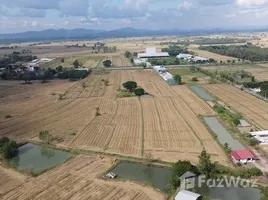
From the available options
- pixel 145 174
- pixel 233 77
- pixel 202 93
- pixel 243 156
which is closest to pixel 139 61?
pixel 233 77

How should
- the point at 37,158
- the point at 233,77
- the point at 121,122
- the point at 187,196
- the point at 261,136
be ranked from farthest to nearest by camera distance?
the point at 233,77
the point at 121,122
the point at 261,136
the point at 37,158
the point at 187,196

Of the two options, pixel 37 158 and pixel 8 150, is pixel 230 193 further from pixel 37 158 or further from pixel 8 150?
pixel 8 150

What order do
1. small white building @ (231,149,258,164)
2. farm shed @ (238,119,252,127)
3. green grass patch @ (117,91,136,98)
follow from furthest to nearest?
green grass patch @ (117,91,136,98)
farm shed @ (238,119,252,127)
small white building @ (231,149,258,164)

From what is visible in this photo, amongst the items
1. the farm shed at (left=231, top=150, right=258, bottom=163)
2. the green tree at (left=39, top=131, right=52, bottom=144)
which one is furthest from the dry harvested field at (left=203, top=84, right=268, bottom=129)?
the green tree at (left=39, top=131, right=52, bottom=144)

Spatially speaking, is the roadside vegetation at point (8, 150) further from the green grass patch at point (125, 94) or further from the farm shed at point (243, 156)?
the green grass patch at point (125, 94)

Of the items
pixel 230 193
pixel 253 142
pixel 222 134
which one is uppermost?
pixel 253 142

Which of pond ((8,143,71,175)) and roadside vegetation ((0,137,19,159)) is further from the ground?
roadside vegetation ((0,137,19,159))

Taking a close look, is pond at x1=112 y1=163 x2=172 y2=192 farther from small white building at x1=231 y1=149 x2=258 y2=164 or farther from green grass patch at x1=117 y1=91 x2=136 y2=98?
green grass patch at x1=117 y1=91 x2=136 y2=98
